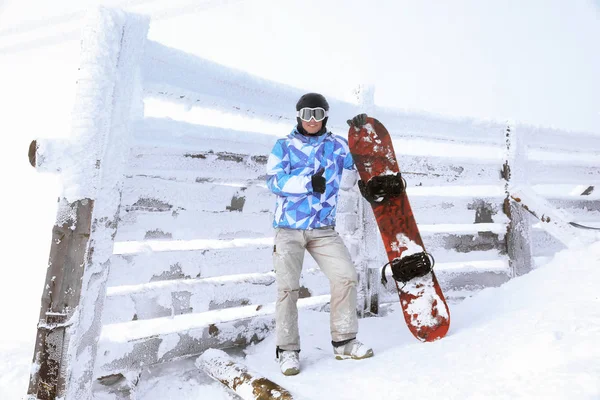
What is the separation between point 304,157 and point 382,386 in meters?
1.49

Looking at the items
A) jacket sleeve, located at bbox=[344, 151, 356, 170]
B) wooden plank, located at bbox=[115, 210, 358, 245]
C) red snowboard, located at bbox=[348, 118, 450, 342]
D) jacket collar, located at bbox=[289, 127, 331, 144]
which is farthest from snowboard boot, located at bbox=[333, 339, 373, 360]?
jacket collar, located at bbox=[289, 127, 331, 144]

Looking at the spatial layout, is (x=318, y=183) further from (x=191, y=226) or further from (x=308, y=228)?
(x=191, y=226)

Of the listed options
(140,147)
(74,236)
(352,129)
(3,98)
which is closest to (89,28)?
(140,147)

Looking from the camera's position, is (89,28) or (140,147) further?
(140,147)

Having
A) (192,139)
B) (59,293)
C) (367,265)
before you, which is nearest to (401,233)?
(367,265)

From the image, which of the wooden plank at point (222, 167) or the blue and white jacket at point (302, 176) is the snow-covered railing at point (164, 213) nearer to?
the wooden plank at point (222, 167)

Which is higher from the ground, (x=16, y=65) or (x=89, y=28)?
(x=16, y=65)

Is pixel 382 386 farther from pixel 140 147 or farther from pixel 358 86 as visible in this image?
pixel 358 86

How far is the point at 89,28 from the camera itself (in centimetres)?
214

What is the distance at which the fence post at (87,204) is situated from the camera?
2041 mm

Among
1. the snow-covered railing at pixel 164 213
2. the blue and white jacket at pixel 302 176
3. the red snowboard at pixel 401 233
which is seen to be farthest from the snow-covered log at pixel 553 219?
the blue and white jacket at pixel 302 176

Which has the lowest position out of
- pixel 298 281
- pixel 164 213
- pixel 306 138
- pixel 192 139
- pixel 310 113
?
pixel 298 281

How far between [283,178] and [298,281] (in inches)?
26.7

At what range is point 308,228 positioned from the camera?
2688 mm
